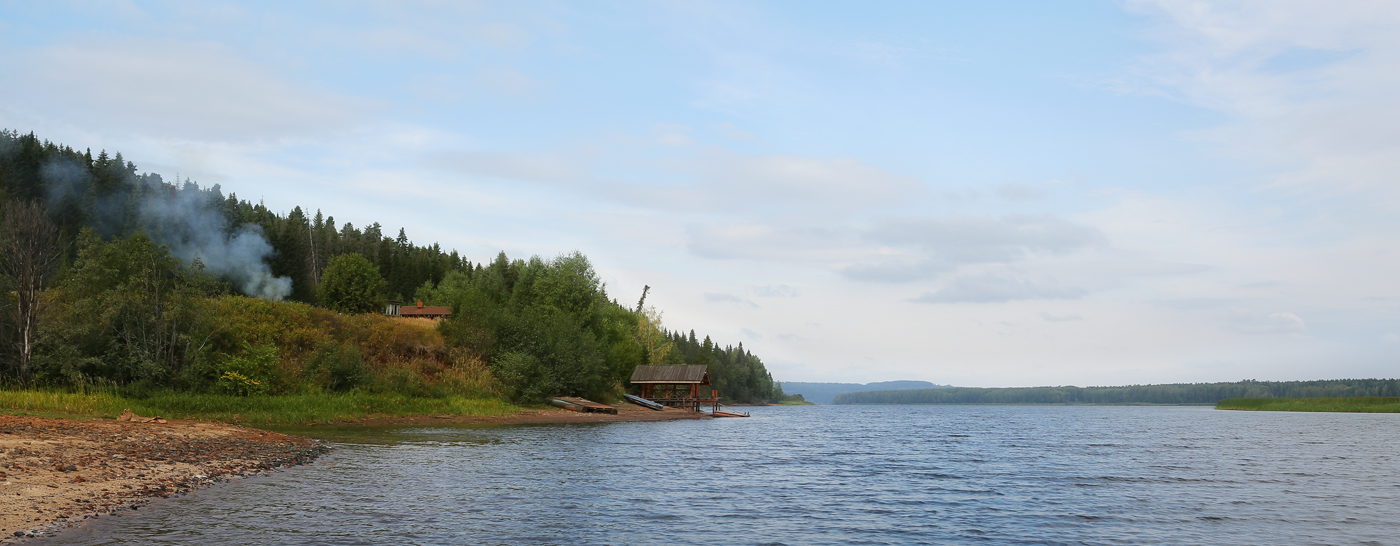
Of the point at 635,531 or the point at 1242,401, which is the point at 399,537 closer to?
the point at 635,531

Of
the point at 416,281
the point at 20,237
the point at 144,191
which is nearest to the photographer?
the point at 20,237

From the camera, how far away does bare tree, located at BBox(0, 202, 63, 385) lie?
35125 mm

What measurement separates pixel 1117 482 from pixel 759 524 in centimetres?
1562

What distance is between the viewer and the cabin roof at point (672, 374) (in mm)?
80312

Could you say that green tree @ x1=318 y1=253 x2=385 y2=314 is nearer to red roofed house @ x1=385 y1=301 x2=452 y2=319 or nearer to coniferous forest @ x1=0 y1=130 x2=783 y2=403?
coniferous forest @ x1=0 y1=130 x2=783 y2=403

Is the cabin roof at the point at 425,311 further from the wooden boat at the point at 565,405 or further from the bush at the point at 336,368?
the bush at the point at 336,368

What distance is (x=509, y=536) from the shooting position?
14.9 meters

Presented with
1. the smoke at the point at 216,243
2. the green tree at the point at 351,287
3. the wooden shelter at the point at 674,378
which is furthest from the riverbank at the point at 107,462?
the green tree at the point at 351,287

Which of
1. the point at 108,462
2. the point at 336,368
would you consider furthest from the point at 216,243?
the point at 108,462

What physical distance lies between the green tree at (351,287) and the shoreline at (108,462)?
60.6 metres

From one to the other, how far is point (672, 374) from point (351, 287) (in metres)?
38.8

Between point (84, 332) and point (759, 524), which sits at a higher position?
point (84, 332)

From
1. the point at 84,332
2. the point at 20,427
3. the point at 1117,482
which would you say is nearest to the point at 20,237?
the point at 84,332

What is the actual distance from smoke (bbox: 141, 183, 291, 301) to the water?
192 feet
